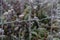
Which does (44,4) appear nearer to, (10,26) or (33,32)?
(33,32)

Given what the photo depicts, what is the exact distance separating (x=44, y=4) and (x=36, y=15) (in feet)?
0.62

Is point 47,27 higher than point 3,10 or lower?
lower

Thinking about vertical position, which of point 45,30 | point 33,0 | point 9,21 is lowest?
point 45,30

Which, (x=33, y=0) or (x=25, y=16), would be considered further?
(x=33, y=0)

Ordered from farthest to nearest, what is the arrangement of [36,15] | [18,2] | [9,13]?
[36,15] → [18,2] → [9,13]

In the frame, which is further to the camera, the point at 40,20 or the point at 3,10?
the point at 40,20

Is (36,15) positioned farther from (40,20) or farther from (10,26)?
(10,26)

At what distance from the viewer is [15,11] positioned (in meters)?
1.96

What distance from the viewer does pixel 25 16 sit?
2.00 meters

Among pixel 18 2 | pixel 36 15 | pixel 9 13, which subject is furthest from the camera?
pixel 36 15

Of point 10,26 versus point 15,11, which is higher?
point 15,11

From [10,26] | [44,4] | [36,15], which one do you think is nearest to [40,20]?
[36,15]

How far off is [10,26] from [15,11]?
0.17 meters

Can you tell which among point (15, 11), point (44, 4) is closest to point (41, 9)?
point (44, 4)
